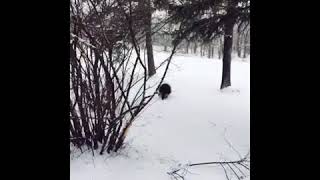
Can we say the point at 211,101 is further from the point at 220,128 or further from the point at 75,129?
the point at 75,129

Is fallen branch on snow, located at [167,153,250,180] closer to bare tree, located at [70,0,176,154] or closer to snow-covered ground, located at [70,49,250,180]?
snow-covered ground, located at [70,49,250,180]

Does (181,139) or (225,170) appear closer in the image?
(225,170)

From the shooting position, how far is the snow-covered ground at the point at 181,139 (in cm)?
555

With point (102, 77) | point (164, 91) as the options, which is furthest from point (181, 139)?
point (164, 91)

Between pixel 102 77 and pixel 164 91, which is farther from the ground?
pixel 102 77

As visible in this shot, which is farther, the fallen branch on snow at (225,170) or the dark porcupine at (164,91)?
the dark porcupine at (164,91)

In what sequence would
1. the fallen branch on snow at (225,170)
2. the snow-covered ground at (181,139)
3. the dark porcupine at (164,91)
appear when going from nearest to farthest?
1. the fallen branch on snow at (225,170)
2. the snow-covered ground at (181,139)
3. the dark porcupine at (164,91)

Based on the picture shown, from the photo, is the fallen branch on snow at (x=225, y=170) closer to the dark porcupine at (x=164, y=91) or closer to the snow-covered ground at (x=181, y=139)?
the snow-covered ground at (x=181, y=139)

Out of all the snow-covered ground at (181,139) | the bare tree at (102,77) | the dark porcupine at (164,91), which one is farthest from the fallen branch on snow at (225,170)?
the dark porcupine at (164,91)

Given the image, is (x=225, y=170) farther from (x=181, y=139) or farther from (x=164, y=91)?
(x=164, y=91)

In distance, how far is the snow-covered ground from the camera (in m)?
5.55

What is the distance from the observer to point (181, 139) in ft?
25.3

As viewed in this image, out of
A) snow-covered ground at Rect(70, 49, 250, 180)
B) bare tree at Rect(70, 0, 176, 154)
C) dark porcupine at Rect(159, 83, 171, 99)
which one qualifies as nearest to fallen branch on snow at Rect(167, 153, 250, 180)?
snow-covered ground at Rect(70, 49, 250, 180)
